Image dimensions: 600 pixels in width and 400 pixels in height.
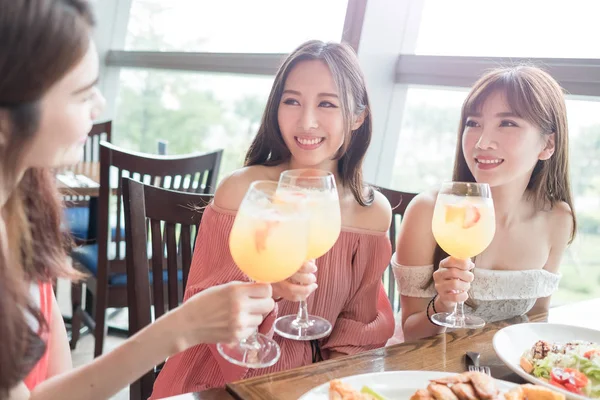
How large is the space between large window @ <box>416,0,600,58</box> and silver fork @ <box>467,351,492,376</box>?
5.43 ft

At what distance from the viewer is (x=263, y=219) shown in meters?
1.08

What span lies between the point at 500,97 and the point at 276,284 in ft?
2.98

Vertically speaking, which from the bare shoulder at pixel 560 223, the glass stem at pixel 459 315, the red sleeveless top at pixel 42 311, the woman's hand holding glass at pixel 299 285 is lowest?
the red sleeveless top at pixel 42 311

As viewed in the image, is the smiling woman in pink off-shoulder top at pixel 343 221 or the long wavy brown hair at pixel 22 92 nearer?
the long wavy brown hair at pixel 22 92

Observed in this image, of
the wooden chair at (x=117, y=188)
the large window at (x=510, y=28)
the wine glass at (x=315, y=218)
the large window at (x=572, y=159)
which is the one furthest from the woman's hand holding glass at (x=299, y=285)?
the large window at (x=510, y=28)

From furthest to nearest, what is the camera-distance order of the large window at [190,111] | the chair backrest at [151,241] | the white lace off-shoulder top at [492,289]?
1. the large window at [190,111]
2. the white lace off-shoulder top at [492,289]
3. the chair backrest at [151,241]

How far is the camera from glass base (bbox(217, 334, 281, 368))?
3.56 ft

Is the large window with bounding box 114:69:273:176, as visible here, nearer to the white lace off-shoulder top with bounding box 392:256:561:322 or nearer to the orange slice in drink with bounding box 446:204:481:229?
the white lace off-shoulder top with bounding box 392:256:561:322

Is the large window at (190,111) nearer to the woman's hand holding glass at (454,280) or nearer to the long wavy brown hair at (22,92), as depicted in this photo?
the woman's hand holding glass at (454,280)

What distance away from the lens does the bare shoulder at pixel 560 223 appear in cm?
191

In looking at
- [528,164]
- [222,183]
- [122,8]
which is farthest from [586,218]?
[122,8]

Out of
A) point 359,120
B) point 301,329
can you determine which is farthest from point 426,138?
point 301,329

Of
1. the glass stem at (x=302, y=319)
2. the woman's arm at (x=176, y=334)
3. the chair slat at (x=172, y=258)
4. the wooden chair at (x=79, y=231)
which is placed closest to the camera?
the woman's arm at (x=176, y=334)

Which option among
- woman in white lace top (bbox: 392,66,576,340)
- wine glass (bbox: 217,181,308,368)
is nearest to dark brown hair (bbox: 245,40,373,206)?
woman in white lace top (bbox: 392,66,576,340)
